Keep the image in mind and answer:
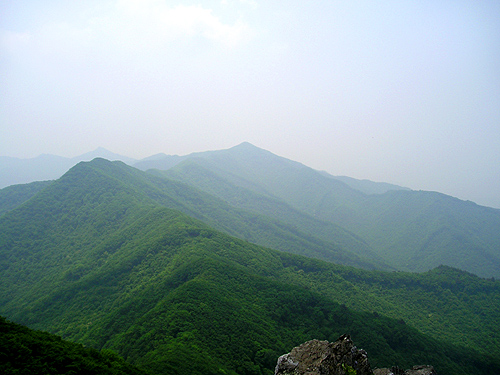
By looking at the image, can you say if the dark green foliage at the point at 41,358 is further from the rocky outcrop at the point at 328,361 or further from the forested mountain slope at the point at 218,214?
the forested mountain slope at the point at 218,214

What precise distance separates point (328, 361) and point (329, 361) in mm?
84

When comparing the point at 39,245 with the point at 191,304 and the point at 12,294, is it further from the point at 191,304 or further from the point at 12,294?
the point at 191,304

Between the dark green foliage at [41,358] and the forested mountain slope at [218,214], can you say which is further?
the forested mountain slope at [218,214]

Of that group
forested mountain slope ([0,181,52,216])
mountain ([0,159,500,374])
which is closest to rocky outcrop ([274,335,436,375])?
mountain ([0,159,500,374])

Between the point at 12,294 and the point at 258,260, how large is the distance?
60669 mm

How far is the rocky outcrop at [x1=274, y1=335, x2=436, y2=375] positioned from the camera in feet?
51.4

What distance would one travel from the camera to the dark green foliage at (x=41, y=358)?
50.2ft

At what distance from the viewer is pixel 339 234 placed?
194 metres

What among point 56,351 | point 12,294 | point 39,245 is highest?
point 56,351

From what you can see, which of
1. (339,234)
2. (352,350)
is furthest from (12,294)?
(339,234)

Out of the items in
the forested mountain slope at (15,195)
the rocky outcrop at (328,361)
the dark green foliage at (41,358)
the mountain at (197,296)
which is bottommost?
the forested mountain slope at (15,195)

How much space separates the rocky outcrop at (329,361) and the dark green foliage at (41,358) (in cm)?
1277

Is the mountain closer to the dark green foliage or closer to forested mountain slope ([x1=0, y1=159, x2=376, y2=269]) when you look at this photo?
the dark green foliage

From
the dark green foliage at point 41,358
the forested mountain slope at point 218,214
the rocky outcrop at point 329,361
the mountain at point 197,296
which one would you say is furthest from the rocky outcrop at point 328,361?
the forested mountain slope at point 218,214
